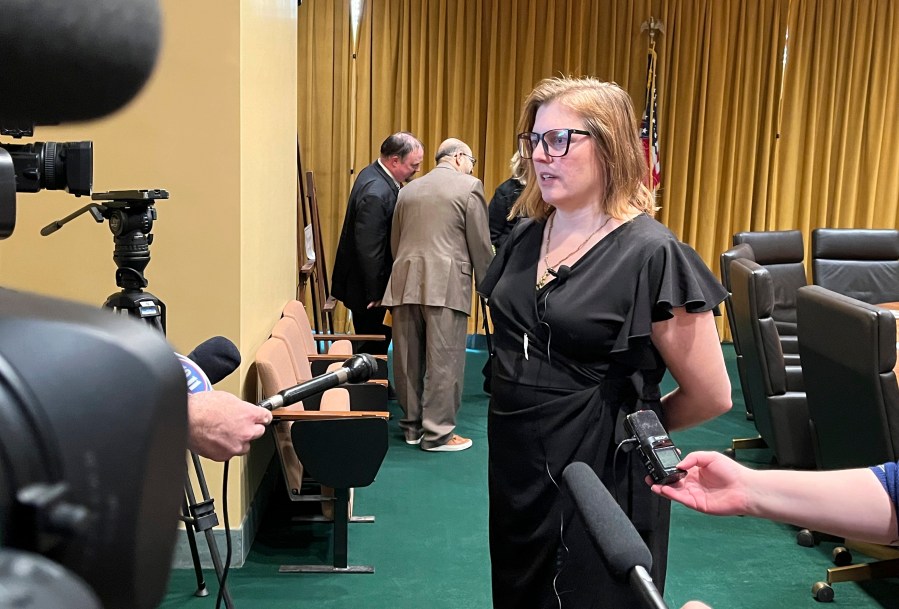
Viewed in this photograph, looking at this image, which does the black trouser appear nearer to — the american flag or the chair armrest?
the chair armrest

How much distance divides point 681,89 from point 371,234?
4.23 m

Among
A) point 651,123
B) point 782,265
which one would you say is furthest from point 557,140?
point 651,123

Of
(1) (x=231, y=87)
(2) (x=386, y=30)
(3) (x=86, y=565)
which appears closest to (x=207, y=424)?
(3) (x=86, y=565)

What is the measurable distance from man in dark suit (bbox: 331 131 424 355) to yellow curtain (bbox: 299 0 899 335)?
8.46ft

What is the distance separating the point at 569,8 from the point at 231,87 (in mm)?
5596

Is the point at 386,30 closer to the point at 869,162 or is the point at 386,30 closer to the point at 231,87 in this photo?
the point at 869,162

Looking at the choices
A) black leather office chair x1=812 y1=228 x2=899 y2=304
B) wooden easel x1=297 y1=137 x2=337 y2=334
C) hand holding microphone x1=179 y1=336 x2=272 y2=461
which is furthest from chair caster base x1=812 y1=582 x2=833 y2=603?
wooden easel x1=297 y1=137 x2=337 y2=334

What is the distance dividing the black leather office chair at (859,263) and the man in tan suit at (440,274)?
7.13 feet

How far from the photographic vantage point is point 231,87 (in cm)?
293

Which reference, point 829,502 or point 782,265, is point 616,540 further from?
point 782,265

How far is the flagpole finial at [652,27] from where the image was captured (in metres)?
7.88

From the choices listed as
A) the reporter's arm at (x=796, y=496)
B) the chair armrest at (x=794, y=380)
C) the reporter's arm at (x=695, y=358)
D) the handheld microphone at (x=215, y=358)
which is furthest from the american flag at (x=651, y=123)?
the reporter's arm at (x=796, y=496)

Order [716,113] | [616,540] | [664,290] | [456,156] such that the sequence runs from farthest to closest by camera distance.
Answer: [716,113]
[456,156]
[664,290]
[616,540]

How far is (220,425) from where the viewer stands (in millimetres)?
1088
